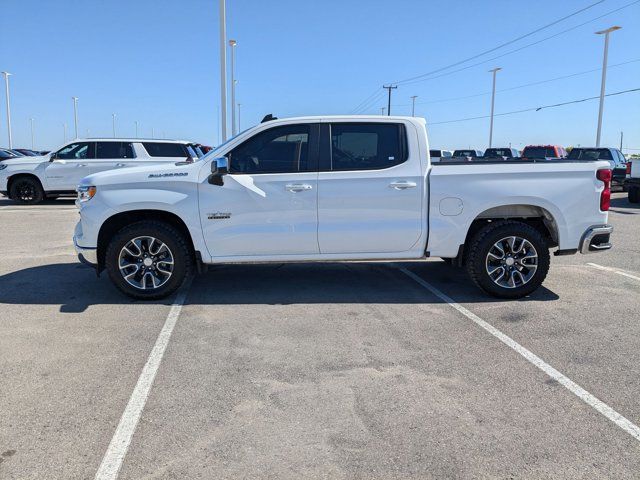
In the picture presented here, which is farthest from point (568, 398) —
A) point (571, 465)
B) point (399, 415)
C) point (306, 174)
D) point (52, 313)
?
point (52, 313)

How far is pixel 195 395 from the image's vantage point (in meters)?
3.69

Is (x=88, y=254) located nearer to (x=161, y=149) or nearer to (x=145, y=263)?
(x=145, y=263)

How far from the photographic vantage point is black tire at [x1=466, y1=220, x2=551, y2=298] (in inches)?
232

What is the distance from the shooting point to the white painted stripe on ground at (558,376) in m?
3.31

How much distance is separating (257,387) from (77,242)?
3.17 m

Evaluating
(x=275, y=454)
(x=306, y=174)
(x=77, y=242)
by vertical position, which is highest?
(x=306, y=174)

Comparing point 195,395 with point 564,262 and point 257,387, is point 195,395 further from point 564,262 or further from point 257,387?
point 564,262

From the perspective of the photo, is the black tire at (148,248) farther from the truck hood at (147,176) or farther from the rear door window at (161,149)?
the rear door window at (161,149)

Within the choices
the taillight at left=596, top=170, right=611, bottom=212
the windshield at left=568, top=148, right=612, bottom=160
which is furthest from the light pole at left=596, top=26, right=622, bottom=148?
the taillight at left=596, top=170, right=611, bottom=212

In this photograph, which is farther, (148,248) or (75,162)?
(75,162)

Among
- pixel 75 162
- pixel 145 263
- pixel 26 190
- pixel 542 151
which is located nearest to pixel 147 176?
pixel 145 263

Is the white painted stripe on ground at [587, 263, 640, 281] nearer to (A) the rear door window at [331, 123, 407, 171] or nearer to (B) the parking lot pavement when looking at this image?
(B) the parking lot pavement

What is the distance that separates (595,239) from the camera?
19.5 ft

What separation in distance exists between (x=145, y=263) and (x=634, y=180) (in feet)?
53.8
